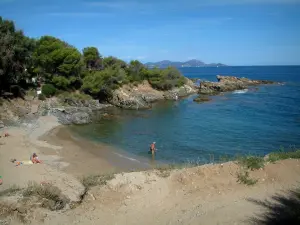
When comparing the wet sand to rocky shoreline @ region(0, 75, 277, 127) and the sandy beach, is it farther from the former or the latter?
rocky shoreline @ region(0, 75, 277, 127)

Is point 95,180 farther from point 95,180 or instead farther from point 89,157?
point 89,157

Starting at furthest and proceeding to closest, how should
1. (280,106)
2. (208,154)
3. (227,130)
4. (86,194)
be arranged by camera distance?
(280,106), (227,130), (208,154), (86,194)

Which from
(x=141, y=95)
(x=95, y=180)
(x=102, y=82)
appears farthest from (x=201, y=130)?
(x=95, y=180)

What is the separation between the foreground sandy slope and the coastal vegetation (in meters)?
29.6

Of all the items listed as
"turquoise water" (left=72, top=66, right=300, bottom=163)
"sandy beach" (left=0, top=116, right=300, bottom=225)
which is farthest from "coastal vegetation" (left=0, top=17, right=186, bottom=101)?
"sandy beach" (left=0, top=116, right=300, bottom=225)

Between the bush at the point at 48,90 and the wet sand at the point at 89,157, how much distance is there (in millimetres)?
13761

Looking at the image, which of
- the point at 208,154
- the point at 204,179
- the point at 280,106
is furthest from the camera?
the point at 280,106

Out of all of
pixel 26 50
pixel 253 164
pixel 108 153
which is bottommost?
pixel 108 153

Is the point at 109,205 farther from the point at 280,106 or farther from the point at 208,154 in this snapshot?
the point at 280,106

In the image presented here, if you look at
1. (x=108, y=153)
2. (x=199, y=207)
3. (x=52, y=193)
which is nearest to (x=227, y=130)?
(x=108, y=153)

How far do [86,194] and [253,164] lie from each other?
8.19m

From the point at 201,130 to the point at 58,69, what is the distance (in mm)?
26566

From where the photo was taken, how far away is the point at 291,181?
13.5 meters

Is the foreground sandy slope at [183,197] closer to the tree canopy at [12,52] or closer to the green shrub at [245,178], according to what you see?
the green shrub at [245,178]
